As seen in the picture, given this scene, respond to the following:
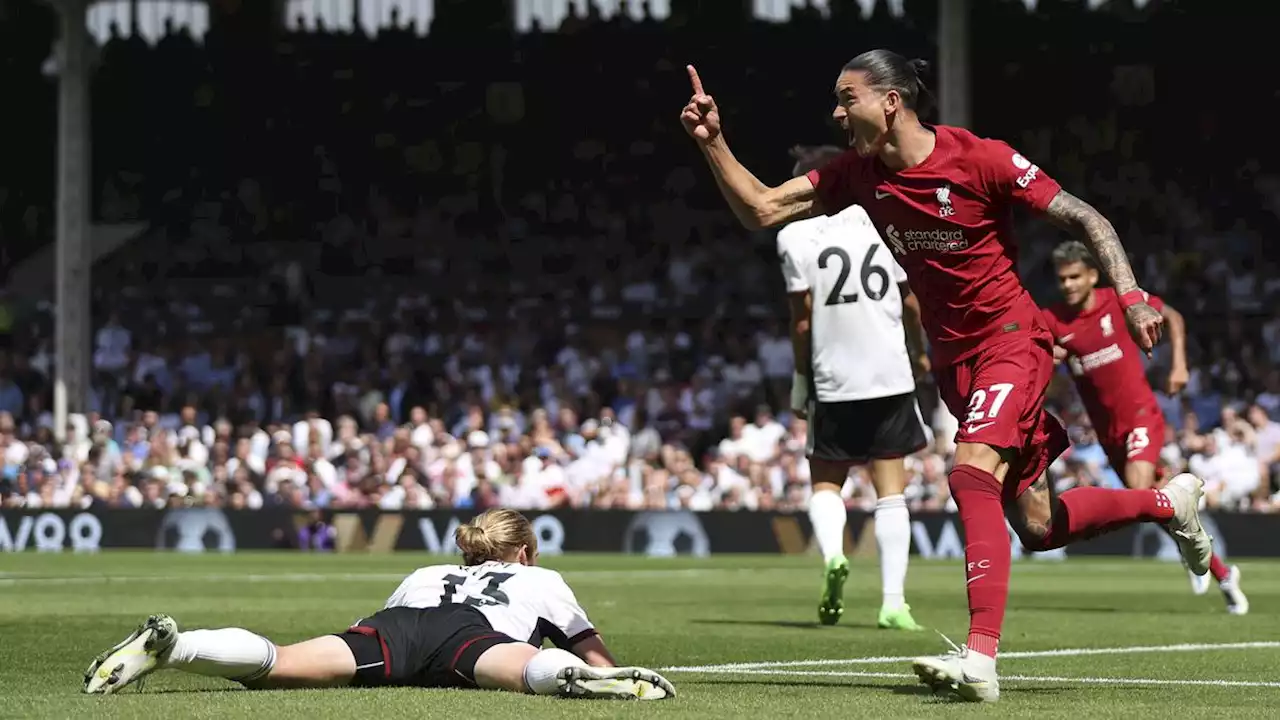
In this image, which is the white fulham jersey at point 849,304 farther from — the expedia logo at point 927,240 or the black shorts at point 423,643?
the black shorts at point 423,643

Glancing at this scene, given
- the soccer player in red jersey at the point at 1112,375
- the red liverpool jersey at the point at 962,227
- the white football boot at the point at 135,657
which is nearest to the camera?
the white football boot at the point at 135,657

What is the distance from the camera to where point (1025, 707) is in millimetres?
6789

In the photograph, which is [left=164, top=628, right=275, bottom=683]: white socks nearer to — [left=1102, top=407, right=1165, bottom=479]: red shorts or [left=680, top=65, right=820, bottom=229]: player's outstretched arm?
[left=680, top=65, right=820, bottom=229]: player's outstretched arm

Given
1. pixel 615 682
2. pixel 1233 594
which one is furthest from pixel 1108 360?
pixel 615 682

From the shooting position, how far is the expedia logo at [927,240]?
7.61m

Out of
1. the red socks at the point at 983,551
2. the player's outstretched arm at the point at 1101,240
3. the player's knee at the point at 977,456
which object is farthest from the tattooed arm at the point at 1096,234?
the red socks at the point at 983,551

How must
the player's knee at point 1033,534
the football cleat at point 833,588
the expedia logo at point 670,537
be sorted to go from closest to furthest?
1. the player's knee at point 1033,534
2. the football cleat at point 833,588
3. the expedia logo at point 670,537

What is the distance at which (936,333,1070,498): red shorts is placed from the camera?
295 inches

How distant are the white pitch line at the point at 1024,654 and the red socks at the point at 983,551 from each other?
924 mm

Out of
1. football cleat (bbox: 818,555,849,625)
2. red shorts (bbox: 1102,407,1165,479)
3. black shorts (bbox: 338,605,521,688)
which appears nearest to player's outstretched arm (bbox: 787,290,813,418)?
football cleat (bbox: 818,555,849,625)

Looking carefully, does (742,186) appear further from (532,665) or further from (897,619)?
(897,619)

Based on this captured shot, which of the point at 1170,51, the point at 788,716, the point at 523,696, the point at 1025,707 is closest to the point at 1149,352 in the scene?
the point at 1025,707

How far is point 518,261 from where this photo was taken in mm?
36188

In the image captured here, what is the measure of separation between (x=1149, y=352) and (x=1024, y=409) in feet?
1.87
